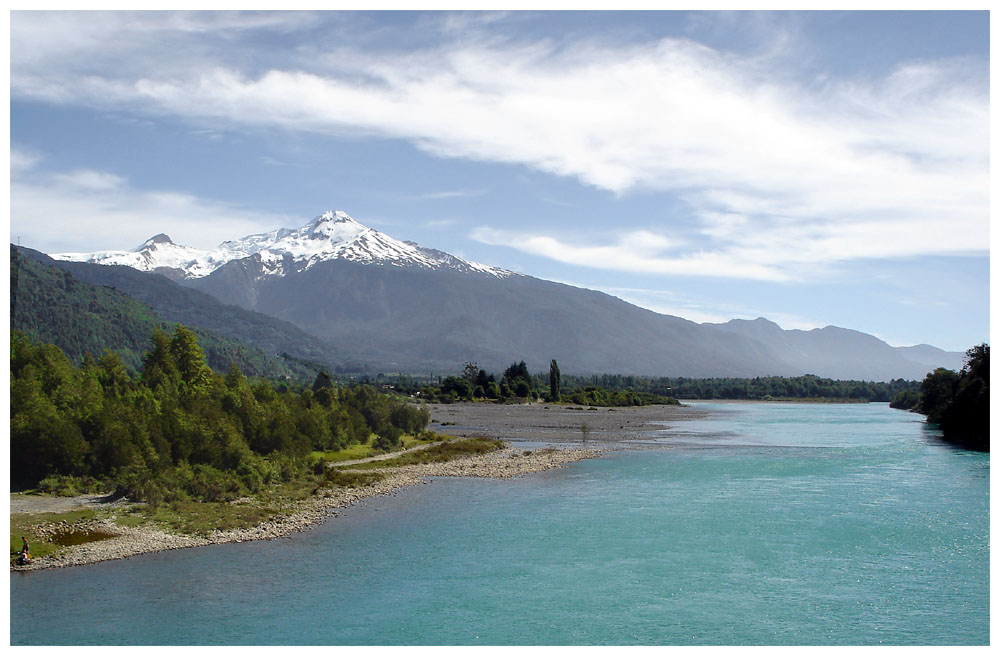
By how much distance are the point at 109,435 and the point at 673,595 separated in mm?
32344

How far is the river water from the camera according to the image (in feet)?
85.0

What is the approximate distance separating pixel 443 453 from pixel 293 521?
29.5m

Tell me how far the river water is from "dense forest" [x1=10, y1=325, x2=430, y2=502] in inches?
376

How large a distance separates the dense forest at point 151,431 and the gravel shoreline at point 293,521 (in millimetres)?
5047

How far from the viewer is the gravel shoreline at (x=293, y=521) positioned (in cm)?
3259

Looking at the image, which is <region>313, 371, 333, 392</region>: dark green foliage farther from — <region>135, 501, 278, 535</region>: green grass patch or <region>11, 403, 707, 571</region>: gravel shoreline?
<region>135, 501, 278, 535</region>: green grass patch

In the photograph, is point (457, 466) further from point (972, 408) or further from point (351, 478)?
point (972, 408)

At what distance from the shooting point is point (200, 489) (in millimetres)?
44062

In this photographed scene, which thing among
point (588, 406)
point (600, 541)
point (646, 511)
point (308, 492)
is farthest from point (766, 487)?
point (588, 406)

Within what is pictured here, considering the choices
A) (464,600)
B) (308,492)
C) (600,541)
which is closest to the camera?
(464,600)

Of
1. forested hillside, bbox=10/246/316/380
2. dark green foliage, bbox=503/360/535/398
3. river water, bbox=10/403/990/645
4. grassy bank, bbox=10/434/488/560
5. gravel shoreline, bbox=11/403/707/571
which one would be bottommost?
river water, bbox=10/403/990/645

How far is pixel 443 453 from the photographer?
6894 cm

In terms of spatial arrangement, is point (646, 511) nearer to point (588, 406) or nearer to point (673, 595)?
point (673, 595)

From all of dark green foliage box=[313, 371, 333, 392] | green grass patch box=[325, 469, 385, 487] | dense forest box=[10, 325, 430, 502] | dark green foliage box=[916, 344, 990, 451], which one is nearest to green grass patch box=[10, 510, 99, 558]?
dense forest box=[10, 325, 430, 502]
